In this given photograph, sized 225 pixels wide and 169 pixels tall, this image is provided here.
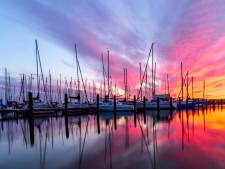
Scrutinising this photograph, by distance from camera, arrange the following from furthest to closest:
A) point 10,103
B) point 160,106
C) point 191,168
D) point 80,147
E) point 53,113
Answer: point 160,106 < point 10,103 < point 53,113 < point 80,147 < point 191,168

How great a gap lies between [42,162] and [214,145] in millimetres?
9303

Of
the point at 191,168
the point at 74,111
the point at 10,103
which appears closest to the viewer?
the point at 191,168

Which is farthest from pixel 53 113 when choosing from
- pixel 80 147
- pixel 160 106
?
pixel 80 147

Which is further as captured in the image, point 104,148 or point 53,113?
point 53,113

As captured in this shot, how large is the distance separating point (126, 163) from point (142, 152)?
2.86 meters

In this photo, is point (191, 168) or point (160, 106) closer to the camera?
point (191, 168)

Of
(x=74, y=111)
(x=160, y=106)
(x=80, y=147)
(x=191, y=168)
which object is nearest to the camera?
(x=191, y=168)

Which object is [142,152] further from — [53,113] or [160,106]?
[160,106]

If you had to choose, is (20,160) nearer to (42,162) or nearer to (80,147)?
(42,162)

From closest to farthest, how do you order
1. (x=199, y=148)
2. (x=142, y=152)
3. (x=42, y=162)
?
(x=42, y=162) < (x=142, y=152) < (x=199, y=148)

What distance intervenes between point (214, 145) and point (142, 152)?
4607 millimetres

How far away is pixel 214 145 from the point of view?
54.8 ft

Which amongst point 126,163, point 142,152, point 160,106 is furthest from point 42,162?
point 160,106

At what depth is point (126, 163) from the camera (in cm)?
1188
